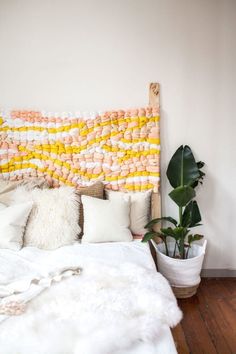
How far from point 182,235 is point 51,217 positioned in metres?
1.04

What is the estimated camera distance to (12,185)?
2414 millimetres

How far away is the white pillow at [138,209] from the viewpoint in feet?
7.97

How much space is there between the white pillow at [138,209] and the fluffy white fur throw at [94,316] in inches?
34.5

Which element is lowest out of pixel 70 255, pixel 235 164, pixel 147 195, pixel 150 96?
pixel 70 255

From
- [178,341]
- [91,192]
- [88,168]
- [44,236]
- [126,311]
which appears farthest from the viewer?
[88,168]

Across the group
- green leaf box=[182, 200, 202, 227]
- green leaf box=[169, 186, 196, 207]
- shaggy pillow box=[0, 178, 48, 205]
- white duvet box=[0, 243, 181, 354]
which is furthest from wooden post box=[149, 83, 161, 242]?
shaggy pillow box=[0, 178, 48, 205]

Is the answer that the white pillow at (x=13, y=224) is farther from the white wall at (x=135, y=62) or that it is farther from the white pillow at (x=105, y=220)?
the white wall at (x=135, y=62)

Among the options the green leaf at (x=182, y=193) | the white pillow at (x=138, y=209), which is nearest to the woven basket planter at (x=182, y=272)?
the white pillow at (x=138, y=209)

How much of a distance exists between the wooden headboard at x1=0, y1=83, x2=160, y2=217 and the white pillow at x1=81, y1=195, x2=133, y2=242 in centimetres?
30

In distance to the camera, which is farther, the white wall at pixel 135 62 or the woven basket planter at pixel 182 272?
the white wall at pixel 135 62

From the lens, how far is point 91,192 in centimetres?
243

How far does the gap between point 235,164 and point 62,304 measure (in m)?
2.02

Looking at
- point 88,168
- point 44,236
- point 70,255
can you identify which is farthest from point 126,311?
point 88,168

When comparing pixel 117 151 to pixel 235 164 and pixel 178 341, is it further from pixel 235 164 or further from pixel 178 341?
pixel 178 341
